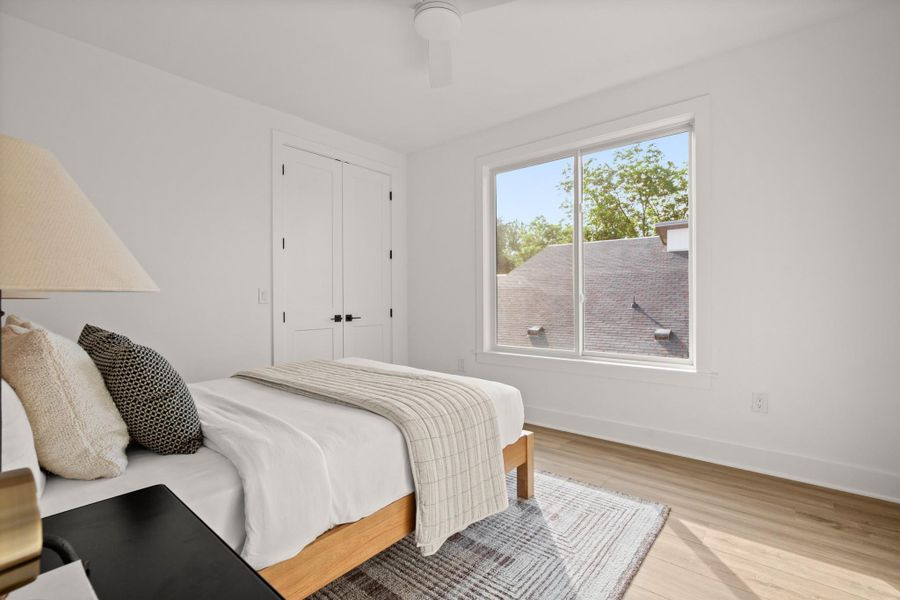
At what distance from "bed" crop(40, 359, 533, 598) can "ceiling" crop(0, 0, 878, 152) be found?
1.98 metres

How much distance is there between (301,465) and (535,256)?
284 centimetres

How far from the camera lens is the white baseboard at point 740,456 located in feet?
7.75

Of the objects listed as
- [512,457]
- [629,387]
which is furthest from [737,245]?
[512,457]

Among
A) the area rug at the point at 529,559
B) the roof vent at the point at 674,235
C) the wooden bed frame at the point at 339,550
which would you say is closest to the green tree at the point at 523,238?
the roof vent at the point at 674,235

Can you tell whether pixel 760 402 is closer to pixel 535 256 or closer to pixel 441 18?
pixel 535 256

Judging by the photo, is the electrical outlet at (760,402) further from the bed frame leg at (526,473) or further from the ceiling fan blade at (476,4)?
the ceiling fan blade at (476,4)

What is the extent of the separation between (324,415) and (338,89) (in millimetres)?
2385

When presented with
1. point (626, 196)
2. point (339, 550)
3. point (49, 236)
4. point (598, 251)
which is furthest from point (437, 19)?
point (339, 550)

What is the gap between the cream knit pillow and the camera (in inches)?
44.8

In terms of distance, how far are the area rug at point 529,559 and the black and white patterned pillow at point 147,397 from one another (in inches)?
29.8

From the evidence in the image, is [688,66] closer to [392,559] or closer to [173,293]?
[392,559]

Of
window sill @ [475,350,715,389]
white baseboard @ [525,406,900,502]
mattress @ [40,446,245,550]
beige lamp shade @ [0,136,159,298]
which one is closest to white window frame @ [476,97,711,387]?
window sill @ [475,350,715,389]

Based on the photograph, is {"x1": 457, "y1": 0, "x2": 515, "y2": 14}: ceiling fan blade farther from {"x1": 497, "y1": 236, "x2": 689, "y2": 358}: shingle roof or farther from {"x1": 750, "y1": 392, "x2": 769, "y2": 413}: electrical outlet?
{"x1": 750, "y1": 392, "x2": 769, "y2": 413}: electrical outlet

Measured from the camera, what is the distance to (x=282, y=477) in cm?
131
